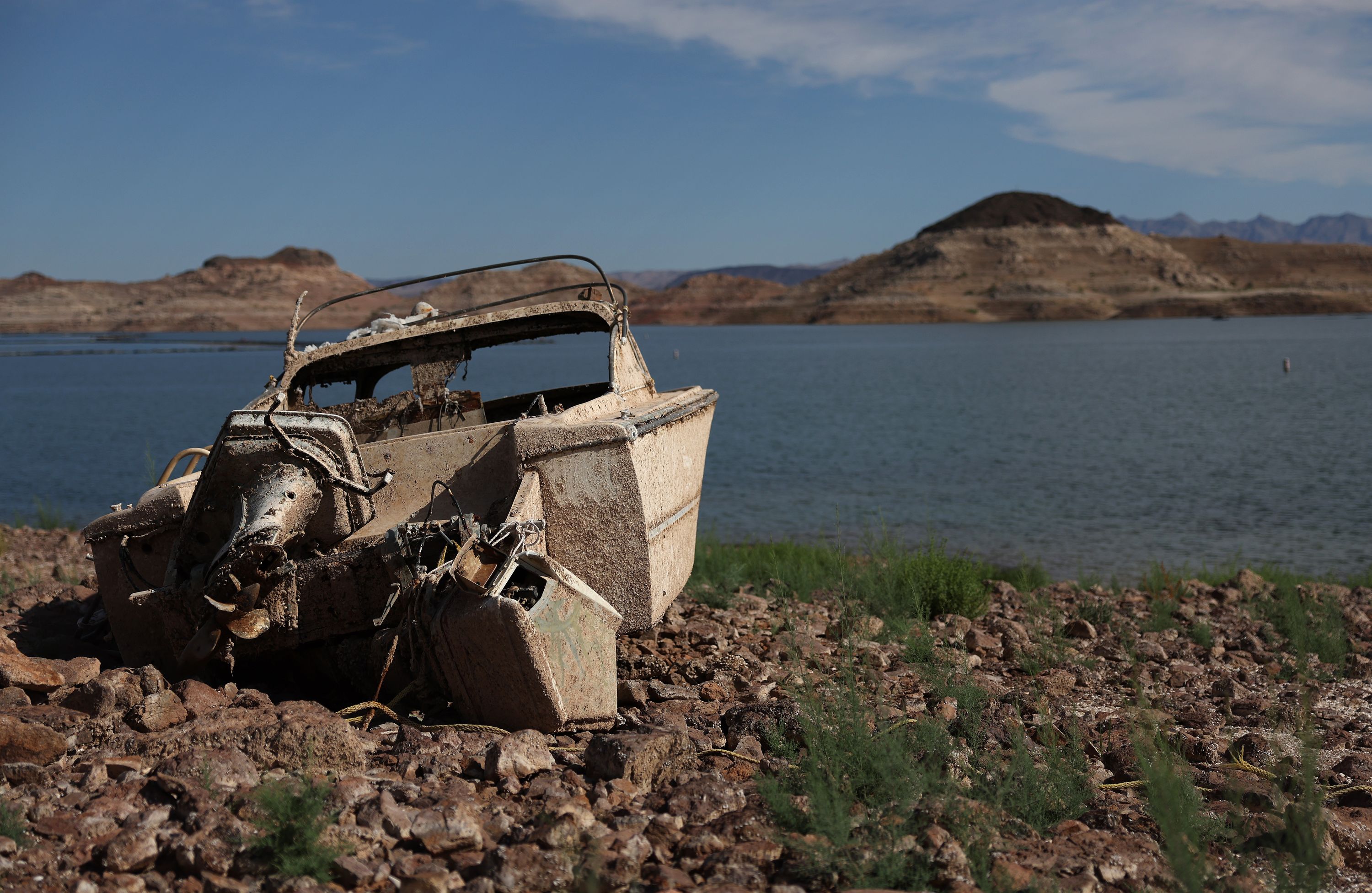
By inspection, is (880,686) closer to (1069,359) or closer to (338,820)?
(338,820)

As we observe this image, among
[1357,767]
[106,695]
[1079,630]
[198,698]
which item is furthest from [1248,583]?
[106,695]

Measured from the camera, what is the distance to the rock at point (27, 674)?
4.50 m

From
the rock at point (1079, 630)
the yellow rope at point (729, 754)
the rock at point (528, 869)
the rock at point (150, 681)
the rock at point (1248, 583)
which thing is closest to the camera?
the rock at point (528, 869)

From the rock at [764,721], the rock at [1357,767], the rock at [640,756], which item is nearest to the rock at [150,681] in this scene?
the rock at [640,756]

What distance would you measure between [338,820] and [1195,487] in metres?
15.0

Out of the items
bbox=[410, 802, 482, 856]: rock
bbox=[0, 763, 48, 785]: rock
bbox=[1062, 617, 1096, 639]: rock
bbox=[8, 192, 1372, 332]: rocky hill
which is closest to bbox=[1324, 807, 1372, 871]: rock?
bbox=[410, 802, 482, 856]: rock

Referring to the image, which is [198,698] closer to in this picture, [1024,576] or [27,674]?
[27,674]

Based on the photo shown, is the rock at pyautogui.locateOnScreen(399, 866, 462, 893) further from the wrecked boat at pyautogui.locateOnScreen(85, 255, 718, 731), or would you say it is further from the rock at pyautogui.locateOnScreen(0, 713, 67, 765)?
the rock at pyautogui.locateOnScreen(0, 713, 67, 765)

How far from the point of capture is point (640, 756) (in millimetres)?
3729

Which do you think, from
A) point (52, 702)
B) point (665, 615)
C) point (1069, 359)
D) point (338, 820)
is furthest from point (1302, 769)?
point (1069, 359)

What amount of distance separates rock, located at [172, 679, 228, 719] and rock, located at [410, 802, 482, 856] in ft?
4.82

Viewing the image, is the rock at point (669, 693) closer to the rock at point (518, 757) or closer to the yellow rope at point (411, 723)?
the yellow rope at point (411, 723)

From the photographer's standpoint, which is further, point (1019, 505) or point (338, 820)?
point (1019, 505)

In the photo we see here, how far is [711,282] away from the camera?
145500mm
